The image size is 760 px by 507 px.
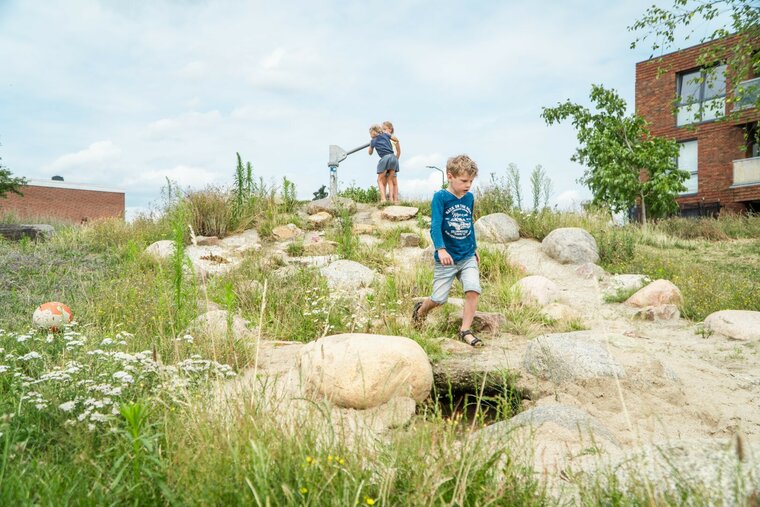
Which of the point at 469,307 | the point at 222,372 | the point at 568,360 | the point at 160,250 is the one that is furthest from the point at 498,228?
the point at 222,372

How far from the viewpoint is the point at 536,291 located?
7414 millimetres

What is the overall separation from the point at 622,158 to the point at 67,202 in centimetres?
3453

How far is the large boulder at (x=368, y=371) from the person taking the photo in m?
3.82

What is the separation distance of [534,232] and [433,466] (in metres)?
9.76

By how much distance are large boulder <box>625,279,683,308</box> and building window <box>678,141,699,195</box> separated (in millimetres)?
16551

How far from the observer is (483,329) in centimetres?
612

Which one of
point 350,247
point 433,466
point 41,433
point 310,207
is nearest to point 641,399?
point 433,466

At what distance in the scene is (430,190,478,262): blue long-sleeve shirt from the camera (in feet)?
18.3

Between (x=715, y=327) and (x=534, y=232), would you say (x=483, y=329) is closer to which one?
(x=715, y=327)

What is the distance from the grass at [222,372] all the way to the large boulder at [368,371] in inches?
9.6

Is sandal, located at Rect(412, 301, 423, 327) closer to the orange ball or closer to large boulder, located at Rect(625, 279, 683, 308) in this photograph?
the orange ball

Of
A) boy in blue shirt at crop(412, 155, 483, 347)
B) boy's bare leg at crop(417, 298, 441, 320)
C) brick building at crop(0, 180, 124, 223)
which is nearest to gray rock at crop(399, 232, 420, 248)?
boy's bare leg at crop(417, 298, 441, 320)

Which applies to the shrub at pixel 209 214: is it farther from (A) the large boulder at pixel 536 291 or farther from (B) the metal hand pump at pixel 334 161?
(A) the large boulder at pixel 536 291

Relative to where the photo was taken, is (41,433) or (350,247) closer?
(41,433)
